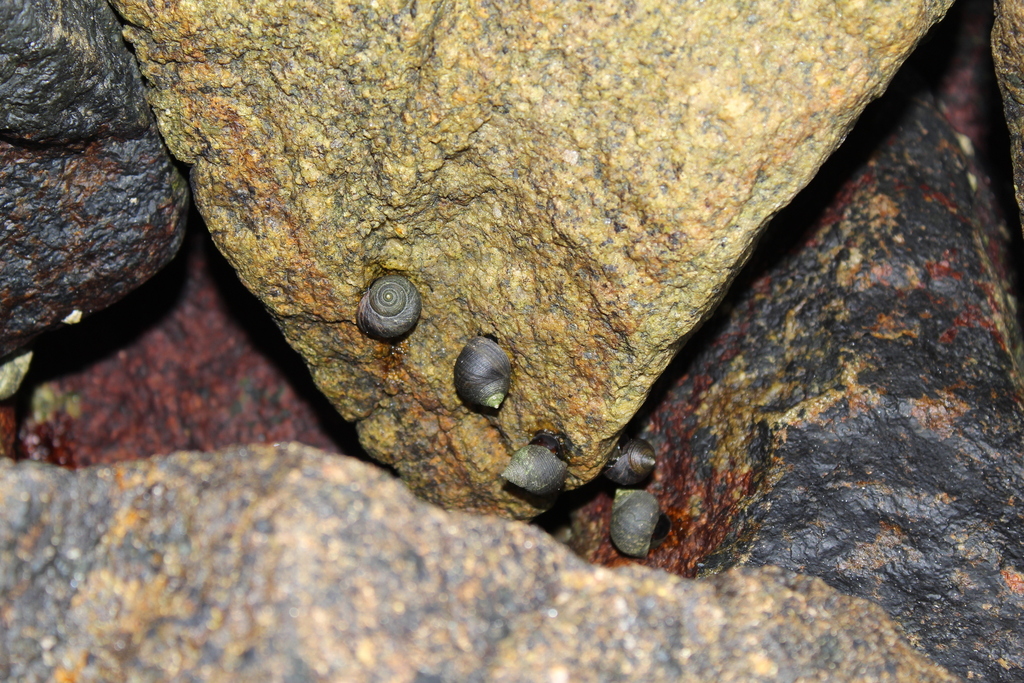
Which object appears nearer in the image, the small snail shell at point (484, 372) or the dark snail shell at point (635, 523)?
the small snail shell at point (484, 372)

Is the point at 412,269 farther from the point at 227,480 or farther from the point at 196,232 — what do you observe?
the point at 196,232

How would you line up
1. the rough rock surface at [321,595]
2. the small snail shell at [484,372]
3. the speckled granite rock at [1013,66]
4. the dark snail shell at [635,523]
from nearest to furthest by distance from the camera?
→ 1. the rough rock surface at [321,595]
2. the speckled granite rock at [1013,66]
3. the small snail shell at [484,372]
4. the dark snail shell at [635,523]

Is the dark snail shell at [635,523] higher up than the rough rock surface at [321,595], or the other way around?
the rough rock surface at [321,595]

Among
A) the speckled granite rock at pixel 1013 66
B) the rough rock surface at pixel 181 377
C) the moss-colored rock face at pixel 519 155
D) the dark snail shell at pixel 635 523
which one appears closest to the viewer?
the moss-colored rock face at pixel 519 155

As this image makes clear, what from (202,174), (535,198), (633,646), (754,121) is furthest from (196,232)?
(633,646)

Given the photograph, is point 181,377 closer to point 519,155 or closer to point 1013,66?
point 519,155

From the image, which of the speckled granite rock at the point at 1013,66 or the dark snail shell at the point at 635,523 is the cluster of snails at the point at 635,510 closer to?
the dark snail shell at the point at 635,523

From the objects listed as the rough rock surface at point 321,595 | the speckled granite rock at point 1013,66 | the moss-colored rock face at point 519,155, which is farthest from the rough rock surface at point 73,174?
the speckled granite rock at point 1013,66
